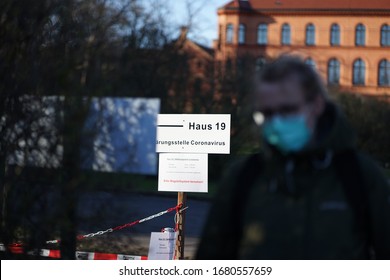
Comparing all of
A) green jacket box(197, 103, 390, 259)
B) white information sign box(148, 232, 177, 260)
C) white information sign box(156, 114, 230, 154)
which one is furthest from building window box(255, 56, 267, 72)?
white information sign box(148, 232, 177, 260)

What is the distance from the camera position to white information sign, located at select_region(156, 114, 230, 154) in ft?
36.6

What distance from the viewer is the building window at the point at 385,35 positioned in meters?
59.3

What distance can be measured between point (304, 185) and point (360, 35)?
64.5 metres

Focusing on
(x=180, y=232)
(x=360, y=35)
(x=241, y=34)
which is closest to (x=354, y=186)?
(x=180, y=232)

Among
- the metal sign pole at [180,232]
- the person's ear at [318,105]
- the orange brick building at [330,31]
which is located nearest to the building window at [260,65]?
the person's ear at [318,105]

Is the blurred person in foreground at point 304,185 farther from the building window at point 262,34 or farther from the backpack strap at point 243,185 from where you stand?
the building window at point 262,34

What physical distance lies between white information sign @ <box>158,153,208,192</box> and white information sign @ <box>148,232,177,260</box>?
819 mm

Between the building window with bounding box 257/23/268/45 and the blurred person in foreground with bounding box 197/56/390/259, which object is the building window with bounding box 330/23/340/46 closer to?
the building window with bounding box 257/23/268/45

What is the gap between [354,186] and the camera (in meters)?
2.94

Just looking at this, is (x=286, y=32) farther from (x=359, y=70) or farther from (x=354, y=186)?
(x=354, y=186)

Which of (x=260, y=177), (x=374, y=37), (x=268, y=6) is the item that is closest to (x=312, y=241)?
(x=260, y=177)

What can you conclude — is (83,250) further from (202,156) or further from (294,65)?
(294,65)

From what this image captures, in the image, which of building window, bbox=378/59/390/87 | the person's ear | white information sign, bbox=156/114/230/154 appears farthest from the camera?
building window, bbox=378/59/390/87

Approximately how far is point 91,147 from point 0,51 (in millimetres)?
1186
